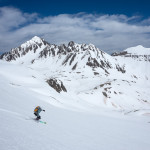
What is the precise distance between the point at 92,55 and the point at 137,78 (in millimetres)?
64788

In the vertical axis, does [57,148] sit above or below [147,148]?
above

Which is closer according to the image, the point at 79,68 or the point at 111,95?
the point at 111,95

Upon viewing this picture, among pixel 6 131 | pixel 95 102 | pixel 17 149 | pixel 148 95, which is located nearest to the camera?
pixel 17 149

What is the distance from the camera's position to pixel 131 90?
350ft

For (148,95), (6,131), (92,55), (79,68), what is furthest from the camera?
(92,55)

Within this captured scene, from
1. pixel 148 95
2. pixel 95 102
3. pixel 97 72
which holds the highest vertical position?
pixel 97 72

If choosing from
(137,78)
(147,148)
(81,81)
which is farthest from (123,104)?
(137,78)

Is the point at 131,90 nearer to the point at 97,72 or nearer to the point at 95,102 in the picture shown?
the point at 95,102

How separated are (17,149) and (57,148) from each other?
246 cm

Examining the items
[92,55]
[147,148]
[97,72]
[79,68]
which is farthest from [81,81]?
[147,148]

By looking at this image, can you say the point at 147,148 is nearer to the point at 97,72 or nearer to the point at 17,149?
the point at 17,149

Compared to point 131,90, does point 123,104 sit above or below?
below

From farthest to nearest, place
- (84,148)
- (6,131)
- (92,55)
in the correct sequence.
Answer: (92,55) < (84,148) < (6,131)

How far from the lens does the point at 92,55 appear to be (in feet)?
648
